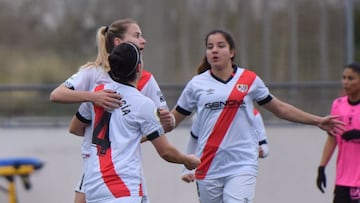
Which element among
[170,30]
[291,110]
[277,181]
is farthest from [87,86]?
[170,30]

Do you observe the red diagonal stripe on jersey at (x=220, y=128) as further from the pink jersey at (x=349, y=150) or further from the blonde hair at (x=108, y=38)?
the blonde hair at (x=108, y=38)

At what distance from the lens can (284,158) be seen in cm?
1026

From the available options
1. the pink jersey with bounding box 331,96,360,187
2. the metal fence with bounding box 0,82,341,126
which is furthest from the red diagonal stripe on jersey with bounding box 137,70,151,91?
the metal fence with bounding box 0,82,341,126

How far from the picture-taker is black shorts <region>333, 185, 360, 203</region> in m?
8.30

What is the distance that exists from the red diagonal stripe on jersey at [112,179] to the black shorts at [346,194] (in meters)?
3.13

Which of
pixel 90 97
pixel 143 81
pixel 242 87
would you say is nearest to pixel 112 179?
pixel 90 97

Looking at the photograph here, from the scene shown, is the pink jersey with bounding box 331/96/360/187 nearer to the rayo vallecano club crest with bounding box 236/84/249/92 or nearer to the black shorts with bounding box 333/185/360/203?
the black shorts with bounding box 333/185/360/203

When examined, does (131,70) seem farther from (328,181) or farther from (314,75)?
(314,75)

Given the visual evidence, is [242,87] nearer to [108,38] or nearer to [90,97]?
[108,38]

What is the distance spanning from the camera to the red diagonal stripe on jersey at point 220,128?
24.7ft

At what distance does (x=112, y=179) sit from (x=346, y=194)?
3214 mm

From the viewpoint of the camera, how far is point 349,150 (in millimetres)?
8414

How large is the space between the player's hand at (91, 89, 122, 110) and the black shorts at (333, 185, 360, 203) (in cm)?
315

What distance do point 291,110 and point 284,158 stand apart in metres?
2.64
